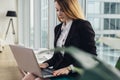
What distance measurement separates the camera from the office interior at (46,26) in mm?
1517

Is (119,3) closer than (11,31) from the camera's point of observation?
Yes

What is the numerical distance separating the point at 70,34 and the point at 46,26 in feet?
10.2

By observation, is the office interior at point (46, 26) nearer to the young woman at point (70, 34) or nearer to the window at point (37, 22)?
the window at point (37, 22)

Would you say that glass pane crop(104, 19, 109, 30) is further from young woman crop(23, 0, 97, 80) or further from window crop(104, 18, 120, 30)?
young woman crop(23, 0, 97, 80)

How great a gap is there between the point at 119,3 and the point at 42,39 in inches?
117

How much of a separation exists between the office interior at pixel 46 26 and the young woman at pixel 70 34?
0.13 m

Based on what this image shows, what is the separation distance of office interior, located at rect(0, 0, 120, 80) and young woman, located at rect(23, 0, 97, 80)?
0.43 feet

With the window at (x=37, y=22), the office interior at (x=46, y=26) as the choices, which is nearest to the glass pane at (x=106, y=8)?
the office interior at (x=46, y=26)

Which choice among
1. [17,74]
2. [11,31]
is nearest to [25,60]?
[17,74]

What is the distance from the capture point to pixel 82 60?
381 millimetres

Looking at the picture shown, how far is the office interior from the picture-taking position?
1.52 meters

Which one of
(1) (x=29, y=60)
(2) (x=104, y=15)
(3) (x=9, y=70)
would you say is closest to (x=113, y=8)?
(2) (x=104, y=15)

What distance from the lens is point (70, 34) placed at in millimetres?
2018

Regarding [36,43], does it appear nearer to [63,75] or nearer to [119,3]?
[119,3]
